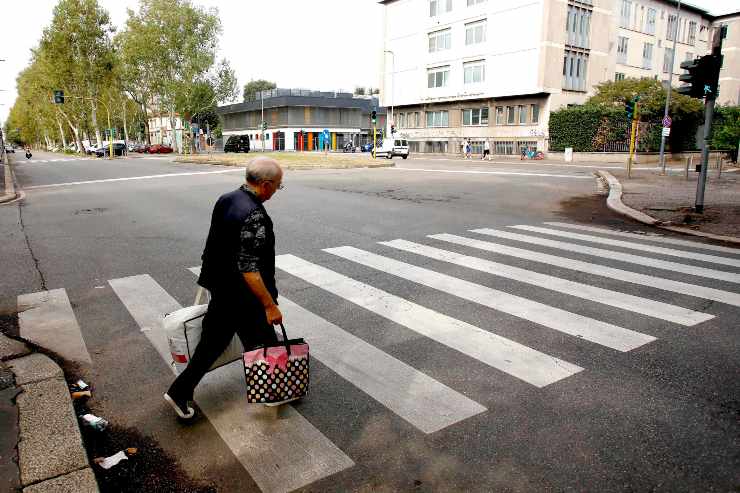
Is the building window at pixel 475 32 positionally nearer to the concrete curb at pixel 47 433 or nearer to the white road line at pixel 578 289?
the white road line at pixel 578 289

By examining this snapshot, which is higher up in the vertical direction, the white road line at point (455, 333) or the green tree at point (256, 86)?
the green tree at point (256, 86)

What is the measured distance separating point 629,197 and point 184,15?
56324mm

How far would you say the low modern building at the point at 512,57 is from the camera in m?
45.7

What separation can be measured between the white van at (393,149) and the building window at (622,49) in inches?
914

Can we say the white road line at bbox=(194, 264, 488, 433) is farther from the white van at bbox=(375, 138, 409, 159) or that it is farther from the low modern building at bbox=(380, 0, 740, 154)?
the low modern building at bbox=(380, 0, 740, 154)

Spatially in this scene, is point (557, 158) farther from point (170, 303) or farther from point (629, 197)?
point (170, 303)

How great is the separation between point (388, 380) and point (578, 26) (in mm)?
51123

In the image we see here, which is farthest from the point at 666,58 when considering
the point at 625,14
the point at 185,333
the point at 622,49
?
the point at 185,333

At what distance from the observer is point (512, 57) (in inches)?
1852

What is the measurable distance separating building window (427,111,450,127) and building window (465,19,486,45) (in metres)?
7.56

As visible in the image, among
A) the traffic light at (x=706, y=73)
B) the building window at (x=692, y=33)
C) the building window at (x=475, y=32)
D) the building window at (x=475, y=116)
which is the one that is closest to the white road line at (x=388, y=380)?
the traffic light at (x=706, y=73)

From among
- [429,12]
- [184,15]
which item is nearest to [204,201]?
[429,12]

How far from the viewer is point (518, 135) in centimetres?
4806

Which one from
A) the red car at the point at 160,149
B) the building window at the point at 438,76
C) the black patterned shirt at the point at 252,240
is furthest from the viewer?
the red car at the point at 160,149
